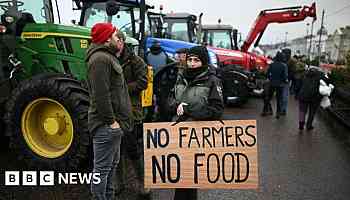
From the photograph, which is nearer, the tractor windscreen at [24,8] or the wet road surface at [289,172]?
the wet road surface at [289,172]

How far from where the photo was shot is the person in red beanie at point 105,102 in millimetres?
3467

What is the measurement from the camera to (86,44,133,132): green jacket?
3453 millimetres

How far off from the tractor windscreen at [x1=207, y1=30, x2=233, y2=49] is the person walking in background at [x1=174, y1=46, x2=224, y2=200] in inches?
506

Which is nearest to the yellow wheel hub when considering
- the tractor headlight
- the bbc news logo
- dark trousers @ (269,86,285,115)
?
the bbc news logo

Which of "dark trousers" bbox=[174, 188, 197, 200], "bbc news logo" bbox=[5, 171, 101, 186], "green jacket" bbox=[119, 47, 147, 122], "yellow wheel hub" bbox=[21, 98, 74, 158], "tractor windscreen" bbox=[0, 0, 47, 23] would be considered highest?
"tractor windscreen" bbox=[0, 0, 47, 23]

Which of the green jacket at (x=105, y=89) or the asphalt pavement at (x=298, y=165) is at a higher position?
the green jacket at (x=105, y=89)

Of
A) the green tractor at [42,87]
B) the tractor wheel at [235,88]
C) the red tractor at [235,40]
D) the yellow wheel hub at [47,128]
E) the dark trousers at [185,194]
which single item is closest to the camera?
the dark trousers at [185,194]

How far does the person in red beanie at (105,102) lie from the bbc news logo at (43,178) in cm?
131

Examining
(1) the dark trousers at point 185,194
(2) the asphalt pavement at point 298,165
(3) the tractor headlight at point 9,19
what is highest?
(3) the tractor headlight at point 9,19

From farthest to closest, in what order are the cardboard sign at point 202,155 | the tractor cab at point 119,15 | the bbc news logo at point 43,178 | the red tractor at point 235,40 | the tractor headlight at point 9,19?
1. the red tractor at point 235,40
2. the tractor cab at point 119,15
3. the tractor headlight at point 9,19
4. the bbc news logo at point 43,178
5. the cardboard sign at point 202,155

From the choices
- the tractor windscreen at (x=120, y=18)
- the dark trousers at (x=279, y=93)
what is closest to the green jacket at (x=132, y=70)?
the tractor windscreen at (x=120, y=18)

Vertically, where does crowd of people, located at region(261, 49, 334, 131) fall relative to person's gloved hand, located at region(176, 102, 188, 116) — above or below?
below

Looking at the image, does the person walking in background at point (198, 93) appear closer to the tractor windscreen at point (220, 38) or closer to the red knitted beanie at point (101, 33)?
the red knitted beanie at point (101, 33)

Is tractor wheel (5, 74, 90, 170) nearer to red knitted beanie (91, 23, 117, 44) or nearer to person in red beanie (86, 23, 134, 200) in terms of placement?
person in red beanie (86, 23, 134, 200)
